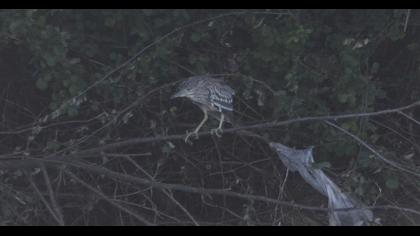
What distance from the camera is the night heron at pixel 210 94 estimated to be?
3.41 m

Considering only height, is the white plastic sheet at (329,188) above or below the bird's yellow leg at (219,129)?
below

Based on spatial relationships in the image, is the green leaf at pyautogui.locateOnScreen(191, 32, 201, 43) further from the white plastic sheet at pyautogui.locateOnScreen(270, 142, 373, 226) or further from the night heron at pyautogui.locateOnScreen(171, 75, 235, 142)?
the white plastic sheet at pyautogui.locateOnScreen(270, 142, 373, 226)

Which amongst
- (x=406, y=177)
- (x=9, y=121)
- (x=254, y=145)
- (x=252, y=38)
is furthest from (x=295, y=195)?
(x=9, y=121)

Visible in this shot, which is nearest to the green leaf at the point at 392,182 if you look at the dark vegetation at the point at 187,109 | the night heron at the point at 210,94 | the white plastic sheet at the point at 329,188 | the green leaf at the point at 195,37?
the dark vegetation at the point at 187,109

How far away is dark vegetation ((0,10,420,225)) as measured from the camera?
11.7 ft

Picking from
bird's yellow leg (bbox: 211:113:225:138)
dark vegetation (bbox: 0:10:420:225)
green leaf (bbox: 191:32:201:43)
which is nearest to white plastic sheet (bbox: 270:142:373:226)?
dark vegetation (bbox: 0:10:420:225)

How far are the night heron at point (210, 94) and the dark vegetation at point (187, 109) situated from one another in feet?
0.40

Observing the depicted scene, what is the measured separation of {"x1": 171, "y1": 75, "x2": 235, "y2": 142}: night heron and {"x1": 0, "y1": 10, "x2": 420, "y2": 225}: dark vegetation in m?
0.12

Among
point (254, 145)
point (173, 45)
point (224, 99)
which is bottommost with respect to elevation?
point (254, 145)

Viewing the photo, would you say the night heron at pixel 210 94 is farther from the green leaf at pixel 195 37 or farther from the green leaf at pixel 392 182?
the green leaf at pixel 392 182

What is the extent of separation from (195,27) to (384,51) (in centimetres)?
119

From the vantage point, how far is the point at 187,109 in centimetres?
402

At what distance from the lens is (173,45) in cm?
360
